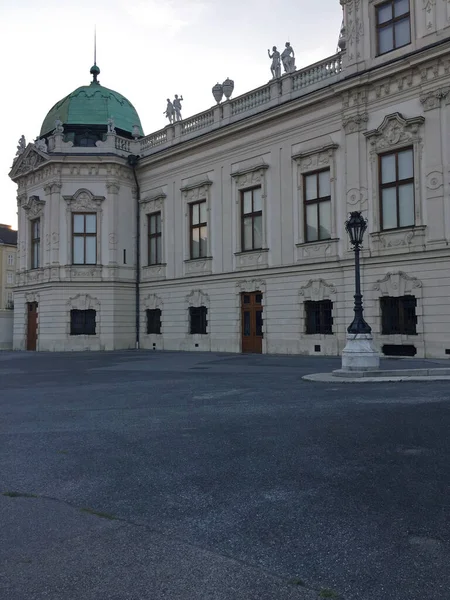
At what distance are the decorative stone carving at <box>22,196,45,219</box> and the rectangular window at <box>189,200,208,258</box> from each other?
31.7ft

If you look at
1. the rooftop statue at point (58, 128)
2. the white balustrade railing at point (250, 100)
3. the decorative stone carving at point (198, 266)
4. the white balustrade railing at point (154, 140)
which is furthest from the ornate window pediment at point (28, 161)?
the white balustrade railing at point (250, 100)

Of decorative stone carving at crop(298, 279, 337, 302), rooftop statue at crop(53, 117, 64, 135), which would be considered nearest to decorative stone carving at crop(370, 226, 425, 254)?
decorative stone carving at crop(298, 279, 337, 302)

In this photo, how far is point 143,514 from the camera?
3932mm

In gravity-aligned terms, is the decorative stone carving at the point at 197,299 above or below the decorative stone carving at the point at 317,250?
below

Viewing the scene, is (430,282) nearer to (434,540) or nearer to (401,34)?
(401,34)

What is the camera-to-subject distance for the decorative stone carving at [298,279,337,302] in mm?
22297

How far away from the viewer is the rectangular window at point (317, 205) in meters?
23.0

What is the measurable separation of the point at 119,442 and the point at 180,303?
22.6 m

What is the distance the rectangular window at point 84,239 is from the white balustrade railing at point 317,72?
1394 centimetres

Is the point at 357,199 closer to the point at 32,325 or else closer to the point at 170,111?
the point at 170,111

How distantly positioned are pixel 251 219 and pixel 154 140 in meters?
9.48

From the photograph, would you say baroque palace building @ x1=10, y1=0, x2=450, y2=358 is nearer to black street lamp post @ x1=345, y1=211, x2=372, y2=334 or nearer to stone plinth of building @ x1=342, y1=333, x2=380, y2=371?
black street lamp post @ x1=345, y1=211, x2=372, y2=334

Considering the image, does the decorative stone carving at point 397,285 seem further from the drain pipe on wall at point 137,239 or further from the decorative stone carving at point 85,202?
the decorative stone carving at point 85,202

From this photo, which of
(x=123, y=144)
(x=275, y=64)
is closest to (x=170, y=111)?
(x=123, y=144)
